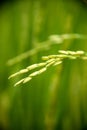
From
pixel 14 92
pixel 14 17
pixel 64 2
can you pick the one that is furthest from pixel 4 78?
pixel 64 2

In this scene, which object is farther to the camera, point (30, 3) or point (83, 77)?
point (30, 3)

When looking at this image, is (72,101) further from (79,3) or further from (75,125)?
(79,3)

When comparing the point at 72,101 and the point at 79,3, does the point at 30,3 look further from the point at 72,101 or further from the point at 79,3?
the point at 72,101

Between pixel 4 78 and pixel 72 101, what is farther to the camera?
pixel 4 78

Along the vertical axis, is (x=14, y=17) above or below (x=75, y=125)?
above

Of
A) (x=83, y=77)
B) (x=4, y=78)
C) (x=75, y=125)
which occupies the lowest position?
(x=75, y=125)

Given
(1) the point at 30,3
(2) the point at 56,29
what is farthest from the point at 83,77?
(1) the point at 30,3
